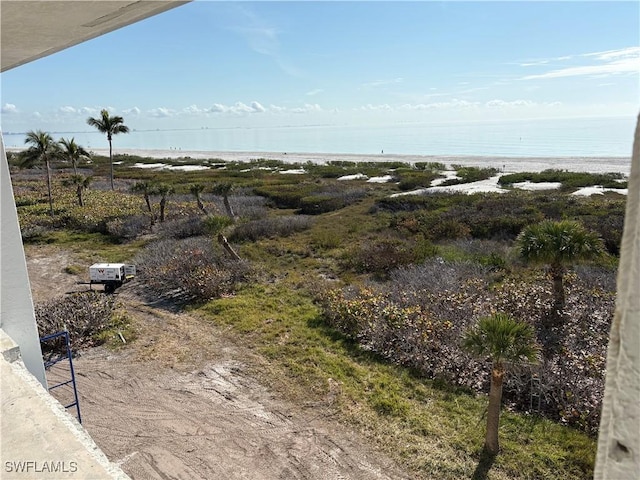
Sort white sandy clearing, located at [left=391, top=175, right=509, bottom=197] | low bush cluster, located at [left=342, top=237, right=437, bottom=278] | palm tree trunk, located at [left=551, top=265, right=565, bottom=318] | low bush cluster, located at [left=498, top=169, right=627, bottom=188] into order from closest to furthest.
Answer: palm tree trunk, located at [left=551, top=265, right=565, bottom=318]
low bush cluster, located at [left=342, top=237, right=437, bottom=278]
white sandy clearing, located at [left=391, top=175, right=509, bottom=197]
low bush cluster, located at [left=498, top=169, right=627, bottom=188]

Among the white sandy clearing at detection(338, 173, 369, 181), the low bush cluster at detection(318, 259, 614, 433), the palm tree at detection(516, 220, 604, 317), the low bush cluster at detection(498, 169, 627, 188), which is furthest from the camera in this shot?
the white sandy clearing at detection(338, 173, 369, 181)

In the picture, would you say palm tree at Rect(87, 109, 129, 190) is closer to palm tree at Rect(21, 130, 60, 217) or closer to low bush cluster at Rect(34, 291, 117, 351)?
palm tree at Rect(21, 130, 60, 217)

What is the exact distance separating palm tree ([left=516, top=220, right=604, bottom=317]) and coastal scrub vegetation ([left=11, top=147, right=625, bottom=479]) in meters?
0.19

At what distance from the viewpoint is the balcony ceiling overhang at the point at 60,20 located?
2.99 meters

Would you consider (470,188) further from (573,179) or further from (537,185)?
(573,179)

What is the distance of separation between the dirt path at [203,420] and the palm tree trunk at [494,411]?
1682 millimetres

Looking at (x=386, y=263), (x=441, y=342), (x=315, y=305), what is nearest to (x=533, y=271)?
(x=386, y=263)

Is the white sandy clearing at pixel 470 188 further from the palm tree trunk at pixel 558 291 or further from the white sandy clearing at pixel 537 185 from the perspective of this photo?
the palm tree trunk at pixel 558 291

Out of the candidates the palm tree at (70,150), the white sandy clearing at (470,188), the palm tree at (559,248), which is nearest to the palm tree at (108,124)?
the palm tree at (70,150)

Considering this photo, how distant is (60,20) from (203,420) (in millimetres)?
7142

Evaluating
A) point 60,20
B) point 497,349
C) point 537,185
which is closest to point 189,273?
point 497,349

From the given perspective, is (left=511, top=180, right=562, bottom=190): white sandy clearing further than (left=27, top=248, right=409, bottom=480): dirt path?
Yes

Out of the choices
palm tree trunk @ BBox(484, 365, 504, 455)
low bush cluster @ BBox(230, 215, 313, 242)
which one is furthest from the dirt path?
low bush cluster @ BBox(230, 215, 313, 242)

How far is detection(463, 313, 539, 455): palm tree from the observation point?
6.87m
